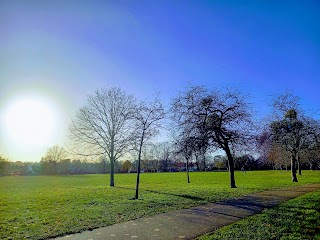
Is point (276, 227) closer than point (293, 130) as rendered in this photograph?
Yes

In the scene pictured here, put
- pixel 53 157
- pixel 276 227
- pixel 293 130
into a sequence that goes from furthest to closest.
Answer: pixel 53 157
pixel 293 130
pixel 276 227

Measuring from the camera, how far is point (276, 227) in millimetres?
7121

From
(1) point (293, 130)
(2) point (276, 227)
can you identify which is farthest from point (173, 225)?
(1) point (293, 130)

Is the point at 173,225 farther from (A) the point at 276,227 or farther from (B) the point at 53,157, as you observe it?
(B) the point at 53,157

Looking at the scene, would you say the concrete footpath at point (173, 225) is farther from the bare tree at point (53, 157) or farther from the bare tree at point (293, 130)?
the bare tree at point (53, 157)

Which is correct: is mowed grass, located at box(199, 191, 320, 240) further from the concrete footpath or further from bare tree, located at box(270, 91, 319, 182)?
bare tree, located at box(270, 91, 319, 182)

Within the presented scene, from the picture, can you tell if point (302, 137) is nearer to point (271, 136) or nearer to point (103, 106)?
point (271, 136)

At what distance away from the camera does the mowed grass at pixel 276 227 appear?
6.28 metres

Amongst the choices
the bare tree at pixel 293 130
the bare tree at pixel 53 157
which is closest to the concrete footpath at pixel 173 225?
the bare tree at pixel 293 130

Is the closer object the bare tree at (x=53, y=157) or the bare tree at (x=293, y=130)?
the bare tree at (x=293, y=130)

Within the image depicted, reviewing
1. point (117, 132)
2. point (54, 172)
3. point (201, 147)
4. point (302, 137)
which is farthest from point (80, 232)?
point (54, 172)

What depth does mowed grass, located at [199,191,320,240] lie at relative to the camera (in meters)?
6.28

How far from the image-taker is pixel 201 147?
20.9 m

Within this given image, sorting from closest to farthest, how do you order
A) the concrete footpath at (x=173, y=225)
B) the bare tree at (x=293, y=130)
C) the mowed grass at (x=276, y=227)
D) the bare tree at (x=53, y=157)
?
the mowed grass at (x=276, y=227)
the concrete footpath at (x=173, y=225)
the bare tree at (x=293, y=130)
the bare tree at (x=53, y=157)
